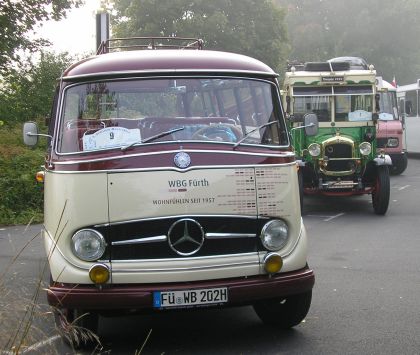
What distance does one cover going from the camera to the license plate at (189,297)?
14.9ft

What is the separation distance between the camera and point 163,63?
17.3 ft

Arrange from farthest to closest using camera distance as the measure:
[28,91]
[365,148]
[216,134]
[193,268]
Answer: [28,91] < [365,148] < [216,134] < [193,268]

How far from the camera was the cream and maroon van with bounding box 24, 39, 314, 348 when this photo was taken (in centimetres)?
458

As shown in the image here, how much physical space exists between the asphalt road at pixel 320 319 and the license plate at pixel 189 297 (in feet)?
0.86

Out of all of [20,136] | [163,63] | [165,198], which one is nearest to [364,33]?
[20,136]

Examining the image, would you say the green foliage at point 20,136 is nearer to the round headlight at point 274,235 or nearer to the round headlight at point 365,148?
the round headlight at point 274,235

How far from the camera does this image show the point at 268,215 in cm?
485

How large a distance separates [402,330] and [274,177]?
1.75 meters

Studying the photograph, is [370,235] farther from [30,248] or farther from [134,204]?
[134,204]

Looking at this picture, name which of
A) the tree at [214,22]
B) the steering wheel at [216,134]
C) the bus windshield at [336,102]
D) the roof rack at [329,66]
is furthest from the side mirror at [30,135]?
the tree at [214,22]

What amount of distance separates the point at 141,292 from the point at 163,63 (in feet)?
6.20

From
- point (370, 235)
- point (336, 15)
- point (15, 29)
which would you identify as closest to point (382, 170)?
point (370, 235)

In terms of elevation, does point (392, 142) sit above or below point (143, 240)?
below

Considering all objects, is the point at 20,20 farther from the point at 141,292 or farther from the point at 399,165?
the point at 141,292
